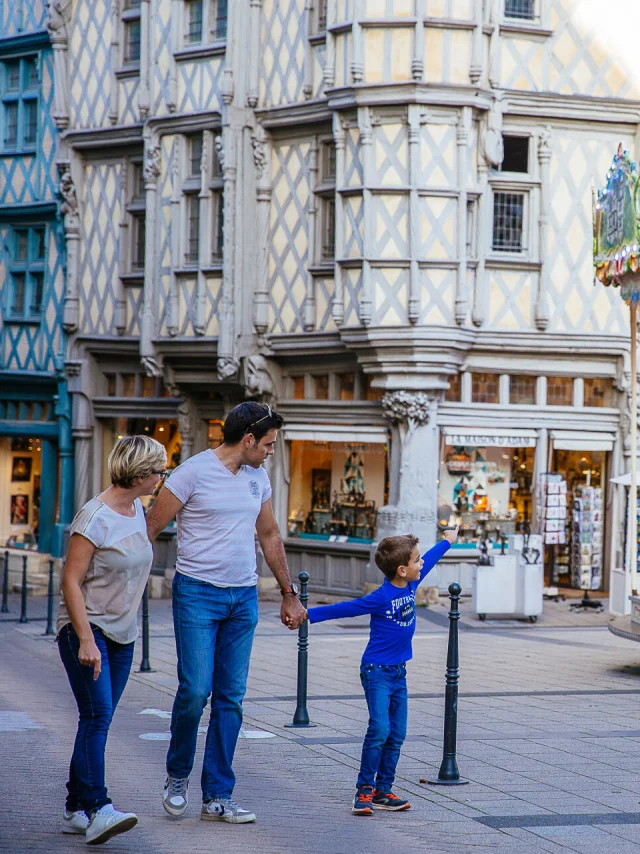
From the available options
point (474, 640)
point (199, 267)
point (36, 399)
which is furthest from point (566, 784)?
point (36, 399)

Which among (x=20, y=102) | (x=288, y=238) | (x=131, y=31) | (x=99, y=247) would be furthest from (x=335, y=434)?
(x=20, y=102)

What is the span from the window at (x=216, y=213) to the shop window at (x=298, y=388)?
234cm

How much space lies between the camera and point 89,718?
6922 millimetres

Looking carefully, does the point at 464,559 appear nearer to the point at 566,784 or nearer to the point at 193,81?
the point at 193,81

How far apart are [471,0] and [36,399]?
12.2 meters

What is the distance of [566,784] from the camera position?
869cm

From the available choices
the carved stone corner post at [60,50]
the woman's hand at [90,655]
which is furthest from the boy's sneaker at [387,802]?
the carved stone corner post at [60,50]

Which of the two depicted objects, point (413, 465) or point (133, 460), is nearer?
point (133, 460)

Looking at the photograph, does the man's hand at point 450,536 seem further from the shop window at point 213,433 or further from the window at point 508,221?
the shop window at point 213,433

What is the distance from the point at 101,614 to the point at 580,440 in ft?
53.8

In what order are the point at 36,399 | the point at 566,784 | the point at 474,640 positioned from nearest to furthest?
the point at 566,784
the point at 474,640
the point at 36,399

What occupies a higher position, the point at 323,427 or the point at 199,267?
the point at 199,267

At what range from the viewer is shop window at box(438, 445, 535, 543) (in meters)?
22.2

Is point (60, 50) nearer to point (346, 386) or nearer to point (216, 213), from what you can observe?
point (216, 213)
